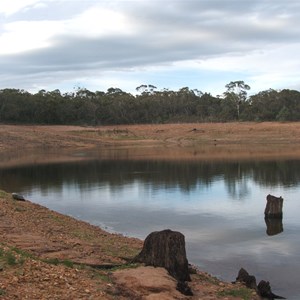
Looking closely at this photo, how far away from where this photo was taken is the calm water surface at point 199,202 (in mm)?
14602

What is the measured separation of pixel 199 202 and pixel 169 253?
1375 centimetres

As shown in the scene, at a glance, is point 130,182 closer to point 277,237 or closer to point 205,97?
point 277,237

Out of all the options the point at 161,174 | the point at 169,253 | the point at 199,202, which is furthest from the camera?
the point at 161,174

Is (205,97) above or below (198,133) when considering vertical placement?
above

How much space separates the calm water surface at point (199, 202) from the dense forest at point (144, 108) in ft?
180

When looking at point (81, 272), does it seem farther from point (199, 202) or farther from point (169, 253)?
point (199, 202)

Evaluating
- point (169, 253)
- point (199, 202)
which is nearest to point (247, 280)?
point (169, 253)

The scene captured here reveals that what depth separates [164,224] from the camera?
19.6 metres

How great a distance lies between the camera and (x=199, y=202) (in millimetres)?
24516

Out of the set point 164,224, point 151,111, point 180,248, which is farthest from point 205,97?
point 180,248

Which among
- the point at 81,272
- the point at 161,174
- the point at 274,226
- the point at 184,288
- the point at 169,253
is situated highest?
the point at 169,253

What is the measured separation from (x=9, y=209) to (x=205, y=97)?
350ft

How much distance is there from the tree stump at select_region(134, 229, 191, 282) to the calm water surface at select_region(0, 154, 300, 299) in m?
2.20

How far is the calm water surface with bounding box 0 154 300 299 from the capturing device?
14.6 m
